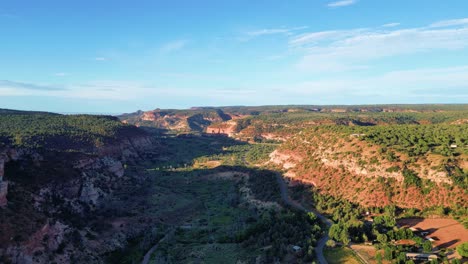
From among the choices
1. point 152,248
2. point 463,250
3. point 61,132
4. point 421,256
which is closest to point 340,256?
point 421,256

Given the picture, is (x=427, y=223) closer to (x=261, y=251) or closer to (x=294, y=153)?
(x=261, y=251)

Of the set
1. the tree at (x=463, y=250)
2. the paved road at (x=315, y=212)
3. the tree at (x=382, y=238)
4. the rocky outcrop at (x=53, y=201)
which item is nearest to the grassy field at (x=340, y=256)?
the paved road at (x=315, y=212)

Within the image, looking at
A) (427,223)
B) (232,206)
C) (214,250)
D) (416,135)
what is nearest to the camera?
(214,250)

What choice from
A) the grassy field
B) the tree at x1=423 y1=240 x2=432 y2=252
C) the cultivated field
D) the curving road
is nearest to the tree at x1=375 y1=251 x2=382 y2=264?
the grassy field

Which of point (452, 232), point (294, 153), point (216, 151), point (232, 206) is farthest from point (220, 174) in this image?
point (452, 232)

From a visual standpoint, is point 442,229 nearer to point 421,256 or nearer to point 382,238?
point 382,238

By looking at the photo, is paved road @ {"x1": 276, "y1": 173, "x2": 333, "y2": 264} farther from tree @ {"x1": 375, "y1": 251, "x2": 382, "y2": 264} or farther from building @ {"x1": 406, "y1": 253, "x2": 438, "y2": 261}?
building @ {"x1": 406, "y1": 253, "x2": 438, "y2": 261}
